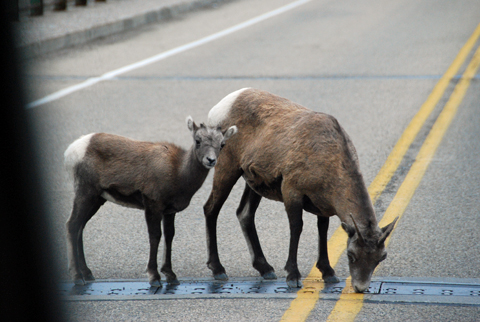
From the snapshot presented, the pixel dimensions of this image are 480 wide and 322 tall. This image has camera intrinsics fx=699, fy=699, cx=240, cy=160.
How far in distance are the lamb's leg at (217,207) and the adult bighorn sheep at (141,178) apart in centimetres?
31

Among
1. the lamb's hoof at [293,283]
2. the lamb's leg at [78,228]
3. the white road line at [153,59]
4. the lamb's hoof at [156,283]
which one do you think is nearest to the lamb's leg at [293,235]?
the lamb's hoof at [293,283]

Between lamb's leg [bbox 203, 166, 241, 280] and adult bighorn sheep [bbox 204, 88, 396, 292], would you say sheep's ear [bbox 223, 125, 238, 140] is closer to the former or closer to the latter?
adult bighorn sheep [bbox 204, 88, 396, 292]

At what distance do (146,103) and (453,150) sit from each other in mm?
4613

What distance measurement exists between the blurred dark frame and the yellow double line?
159 cm

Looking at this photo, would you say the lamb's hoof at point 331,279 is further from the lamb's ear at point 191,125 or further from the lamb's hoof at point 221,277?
the lamb's ear at point 191,125

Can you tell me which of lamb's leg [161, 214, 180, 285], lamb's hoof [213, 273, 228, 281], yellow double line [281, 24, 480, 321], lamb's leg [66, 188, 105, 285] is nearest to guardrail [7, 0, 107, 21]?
yellow double line [281, 24, 480, 321]

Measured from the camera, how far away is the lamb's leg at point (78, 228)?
15.6ft

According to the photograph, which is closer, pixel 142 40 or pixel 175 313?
pixel 175 313

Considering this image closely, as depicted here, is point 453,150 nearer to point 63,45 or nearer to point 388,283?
point 388,283

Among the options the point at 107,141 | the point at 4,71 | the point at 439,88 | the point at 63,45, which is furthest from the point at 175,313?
the point at 63,45

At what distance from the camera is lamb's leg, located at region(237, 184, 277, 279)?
4.98m

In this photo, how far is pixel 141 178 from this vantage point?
4.67 m

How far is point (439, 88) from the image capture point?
1117 centimetres

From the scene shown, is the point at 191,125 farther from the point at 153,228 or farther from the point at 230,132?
the point at 153,228
